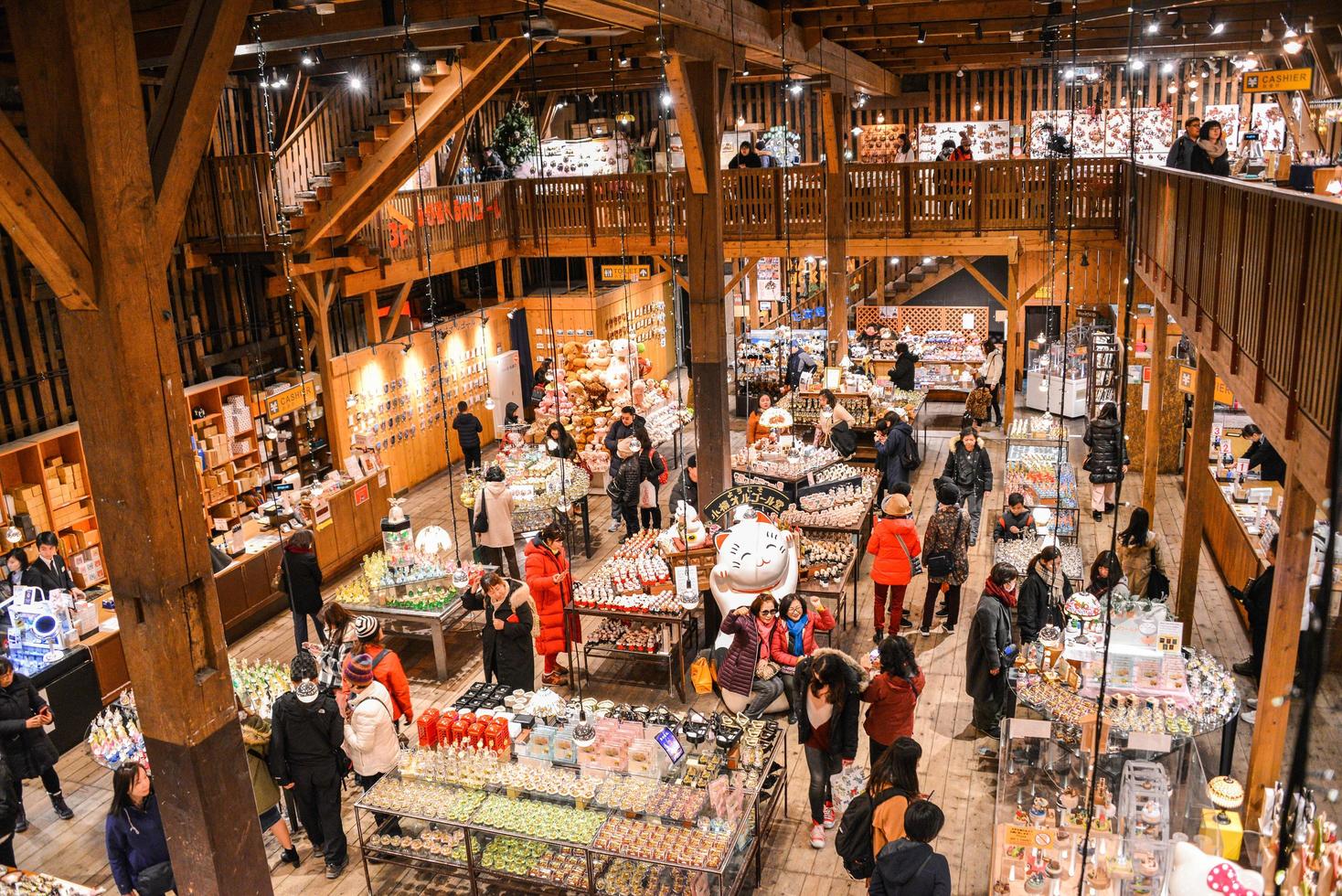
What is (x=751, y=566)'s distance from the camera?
330 inches

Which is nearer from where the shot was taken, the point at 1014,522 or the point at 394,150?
the point at 1014,522

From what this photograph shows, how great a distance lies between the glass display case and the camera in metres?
5.50

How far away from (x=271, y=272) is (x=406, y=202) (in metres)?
2.19

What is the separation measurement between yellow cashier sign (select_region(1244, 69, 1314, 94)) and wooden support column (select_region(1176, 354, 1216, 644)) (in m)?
3.94

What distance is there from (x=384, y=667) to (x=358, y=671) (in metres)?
0.42

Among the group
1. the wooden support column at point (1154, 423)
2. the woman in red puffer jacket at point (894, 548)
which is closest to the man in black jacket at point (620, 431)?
the woman in red puffer jacket at point (894, 548)

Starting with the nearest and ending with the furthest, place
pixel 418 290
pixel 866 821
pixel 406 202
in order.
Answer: pixel 866 821 < pixel 406 202 < pixel 418 290

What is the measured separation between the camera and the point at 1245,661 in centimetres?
857

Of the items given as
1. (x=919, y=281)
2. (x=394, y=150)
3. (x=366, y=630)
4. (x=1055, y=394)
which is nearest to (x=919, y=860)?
(x=366, y=630)

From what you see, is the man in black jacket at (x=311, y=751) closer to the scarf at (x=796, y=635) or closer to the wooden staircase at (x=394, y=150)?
the scarf at (x=796, y=635)

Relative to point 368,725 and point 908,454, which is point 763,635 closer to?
point 368,725

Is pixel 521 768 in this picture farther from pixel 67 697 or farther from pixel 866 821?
pixel 67 697

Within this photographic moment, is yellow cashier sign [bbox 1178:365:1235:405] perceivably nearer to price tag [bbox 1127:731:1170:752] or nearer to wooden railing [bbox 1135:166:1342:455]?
wooden railing [bbox 1135:166:1342:455]

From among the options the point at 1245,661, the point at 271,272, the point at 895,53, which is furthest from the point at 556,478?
the point at 895,53
